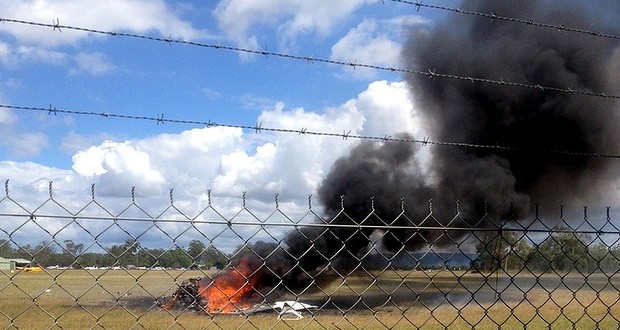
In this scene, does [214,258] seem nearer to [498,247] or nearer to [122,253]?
[122,253]

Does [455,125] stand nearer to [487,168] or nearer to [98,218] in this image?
[487,168]

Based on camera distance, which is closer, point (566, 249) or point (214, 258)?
point (214, 258)

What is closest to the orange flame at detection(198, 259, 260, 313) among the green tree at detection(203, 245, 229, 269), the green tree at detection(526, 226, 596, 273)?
the green tree at detection(203, 245, 229, 269)

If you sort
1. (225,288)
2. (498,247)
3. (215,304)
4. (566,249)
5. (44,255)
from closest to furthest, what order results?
(44,255)
(498,247)
(566,249)
(215,304)
(225,288)

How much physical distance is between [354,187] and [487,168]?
19.8ft

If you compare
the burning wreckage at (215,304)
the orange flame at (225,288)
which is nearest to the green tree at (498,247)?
the orange flame at (225,288)

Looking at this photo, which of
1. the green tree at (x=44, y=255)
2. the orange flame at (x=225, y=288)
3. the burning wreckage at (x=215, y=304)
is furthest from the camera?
the burning wreckage at (x=215, y=304)

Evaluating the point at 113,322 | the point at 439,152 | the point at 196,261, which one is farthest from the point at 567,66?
the point at 196,261

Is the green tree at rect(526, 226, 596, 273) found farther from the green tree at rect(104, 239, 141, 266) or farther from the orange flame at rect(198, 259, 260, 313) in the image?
the green tree at rect(104, 239, 141, 266)

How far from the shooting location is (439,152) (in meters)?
28.8

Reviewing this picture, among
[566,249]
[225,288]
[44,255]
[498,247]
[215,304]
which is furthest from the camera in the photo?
[225,288]

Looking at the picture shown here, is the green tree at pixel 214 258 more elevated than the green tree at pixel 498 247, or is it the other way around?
the green tree at pixel 214 258

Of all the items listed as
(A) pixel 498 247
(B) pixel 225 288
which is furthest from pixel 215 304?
(A) pixel 498 247

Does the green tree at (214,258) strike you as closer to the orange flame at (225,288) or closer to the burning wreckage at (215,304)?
the orange flame at (225,288)
